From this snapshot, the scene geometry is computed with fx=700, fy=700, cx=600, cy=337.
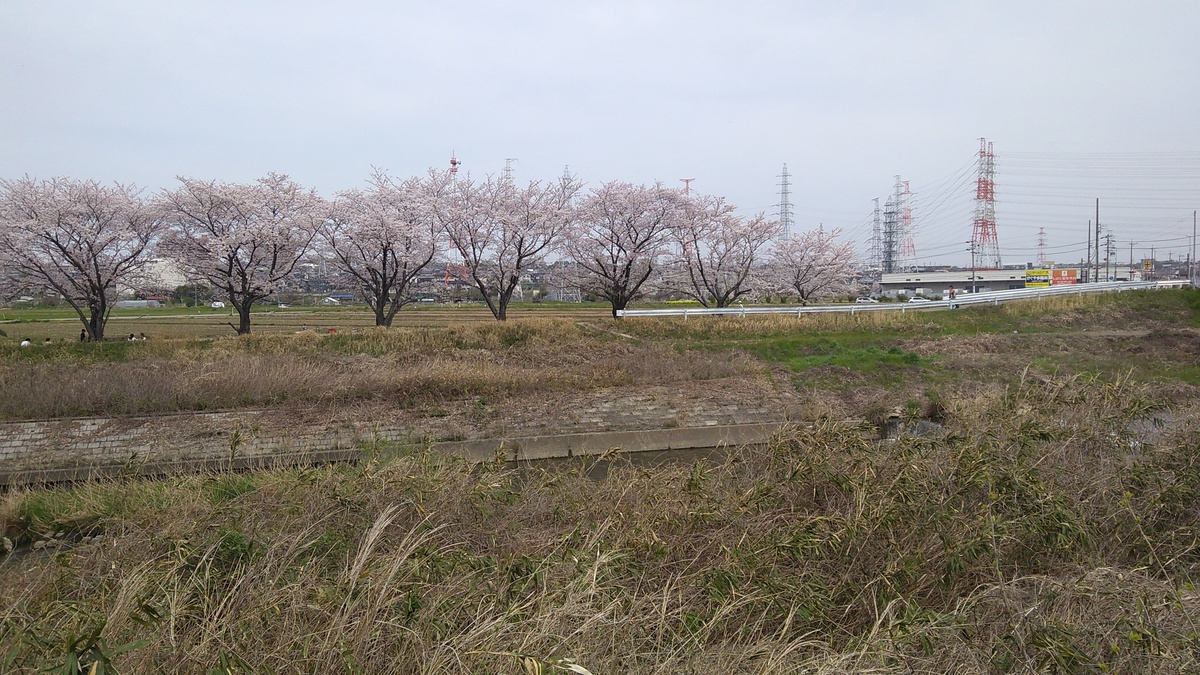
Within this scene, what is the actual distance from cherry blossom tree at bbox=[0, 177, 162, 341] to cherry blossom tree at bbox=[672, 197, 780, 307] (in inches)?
829

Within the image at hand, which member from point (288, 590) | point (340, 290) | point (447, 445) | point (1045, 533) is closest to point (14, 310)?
point (340, 290)

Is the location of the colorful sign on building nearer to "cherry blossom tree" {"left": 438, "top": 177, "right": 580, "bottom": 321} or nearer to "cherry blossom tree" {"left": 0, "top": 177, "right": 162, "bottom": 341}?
"cherry blossom tree" {"left": 438, "top": 177, "right": 580, "bottom": 321}

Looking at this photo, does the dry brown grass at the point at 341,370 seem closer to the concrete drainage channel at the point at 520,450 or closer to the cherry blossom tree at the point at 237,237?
the concrete drainage channel at the point at 520,450

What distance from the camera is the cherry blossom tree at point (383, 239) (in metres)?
25.3

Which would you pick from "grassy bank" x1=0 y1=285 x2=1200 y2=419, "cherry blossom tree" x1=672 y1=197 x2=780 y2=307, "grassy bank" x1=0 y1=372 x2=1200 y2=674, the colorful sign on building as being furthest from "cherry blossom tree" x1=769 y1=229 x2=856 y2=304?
the colorful sign on building

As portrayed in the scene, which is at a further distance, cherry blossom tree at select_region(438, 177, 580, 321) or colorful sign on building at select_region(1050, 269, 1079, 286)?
colorful sign on building at select_region(1050, 269, 1079, 286)

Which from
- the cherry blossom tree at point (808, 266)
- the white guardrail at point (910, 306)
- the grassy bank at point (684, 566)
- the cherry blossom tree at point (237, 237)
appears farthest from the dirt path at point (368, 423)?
the cherry blossom tree at point (808, 266)

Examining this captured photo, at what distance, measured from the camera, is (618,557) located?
4.29 m

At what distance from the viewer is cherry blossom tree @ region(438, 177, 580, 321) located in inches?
1076

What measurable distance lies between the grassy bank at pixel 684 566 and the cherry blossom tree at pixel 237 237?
61.0ft

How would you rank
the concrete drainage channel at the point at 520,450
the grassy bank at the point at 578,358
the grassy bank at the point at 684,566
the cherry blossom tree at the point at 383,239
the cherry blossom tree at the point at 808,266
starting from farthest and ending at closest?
the cherry blossom tree at the point at 808,266 → the cherry blossom tree at the point at 383,239 → the grassy bank at the point at 578,358 → the concrete drainage channel at the point at 520,450 → the grassy bank at the point at 684,566

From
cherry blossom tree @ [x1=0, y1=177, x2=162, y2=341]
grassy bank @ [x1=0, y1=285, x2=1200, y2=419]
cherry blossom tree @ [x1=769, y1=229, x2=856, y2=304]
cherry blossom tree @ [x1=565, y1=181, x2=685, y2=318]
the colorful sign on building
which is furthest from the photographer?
the colorful sign on building

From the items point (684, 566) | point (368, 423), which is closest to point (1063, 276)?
point (368, 423)

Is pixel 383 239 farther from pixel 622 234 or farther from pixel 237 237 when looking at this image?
pixel 622 234
